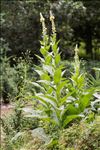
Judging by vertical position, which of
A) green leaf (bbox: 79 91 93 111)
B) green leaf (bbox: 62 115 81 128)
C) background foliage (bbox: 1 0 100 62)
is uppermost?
background foliage (bbox: 1 0 100 62)

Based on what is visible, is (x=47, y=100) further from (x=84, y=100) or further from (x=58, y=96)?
(x=84, y=100)

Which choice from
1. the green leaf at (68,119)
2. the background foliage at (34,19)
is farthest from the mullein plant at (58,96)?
the background foliage at (34,19)

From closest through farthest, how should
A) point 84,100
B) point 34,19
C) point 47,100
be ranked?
point 47,100, point 84,100, point 34,19

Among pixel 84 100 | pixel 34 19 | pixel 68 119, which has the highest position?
pixel 34 19

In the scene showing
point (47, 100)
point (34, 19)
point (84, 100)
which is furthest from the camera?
point (34, 19)

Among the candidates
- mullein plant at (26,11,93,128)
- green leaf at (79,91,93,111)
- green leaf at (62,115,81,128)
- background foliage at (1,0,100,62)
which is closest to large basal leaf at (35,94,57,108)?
mullein plant at (26,11,93,128)

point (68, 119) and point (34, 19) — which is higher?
point (34, 19)

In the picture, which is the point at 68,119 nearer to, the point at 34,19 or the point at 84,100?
the point at 84,100

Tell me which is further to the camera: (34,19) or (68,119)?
(34,19)

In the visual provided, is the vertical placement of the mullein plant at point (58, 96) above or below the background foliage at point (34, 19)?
below

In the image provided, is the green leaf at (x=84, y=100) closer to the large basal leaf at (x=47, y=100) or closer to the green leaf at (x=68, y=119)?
the green leaf at (x=68, y=119)

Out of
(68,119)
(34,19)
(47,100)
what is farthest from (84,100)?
(34,19)

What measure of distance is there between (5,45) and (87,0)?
3671mm

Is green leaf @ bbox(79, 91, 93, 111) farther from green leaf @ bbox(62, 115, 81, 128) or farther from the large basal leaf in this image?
the large basal leaf
